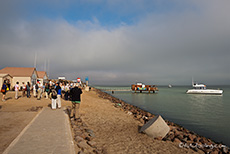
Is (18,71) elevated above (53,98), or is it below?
above

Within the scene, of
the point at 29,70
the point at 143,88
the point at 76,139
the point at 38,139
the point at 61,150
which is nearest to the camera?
the point at 61,150

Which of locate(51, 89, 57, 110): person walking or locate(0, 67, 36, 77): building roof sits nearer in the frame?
locate(51, 89, 57, 110): person walking

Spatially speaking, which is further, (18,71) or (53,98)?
(18,71)

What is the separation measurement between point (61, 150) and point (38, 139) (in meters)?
1.22

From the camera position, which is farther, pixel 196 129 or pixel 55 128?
pixel 196 129

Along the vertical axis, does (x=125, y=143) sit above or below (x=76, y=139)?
below

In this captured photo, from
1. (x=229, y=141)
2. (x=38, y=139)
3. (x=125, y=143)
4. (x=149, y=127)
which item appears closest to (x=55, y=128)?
(x=38, y=139)

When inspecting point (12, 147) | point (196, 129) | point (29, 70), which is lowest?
point (196, 129)

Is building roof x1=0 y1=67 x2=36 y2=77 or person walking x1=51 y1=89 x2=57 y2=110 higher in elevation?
building roof x1=0 y1=67 x2=36 y2=77

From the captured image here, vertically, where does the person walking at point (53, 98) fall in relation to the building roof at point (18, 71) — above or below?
below

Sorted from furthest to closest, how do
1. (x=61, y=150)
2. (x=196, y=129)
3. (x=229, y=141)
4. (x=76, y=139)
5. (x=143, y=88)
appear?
(x=143, y=88)
(x=196, y=129)
(x=229, y=141)
(x=76, y=139)
(x=61, y=150)

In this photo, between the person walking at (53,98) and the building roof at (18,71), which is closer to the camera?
the person walking at (53,98)

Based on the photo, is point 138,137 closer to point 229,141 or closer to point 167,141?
point 167,141

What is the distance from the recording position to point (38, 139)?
4512 mm
